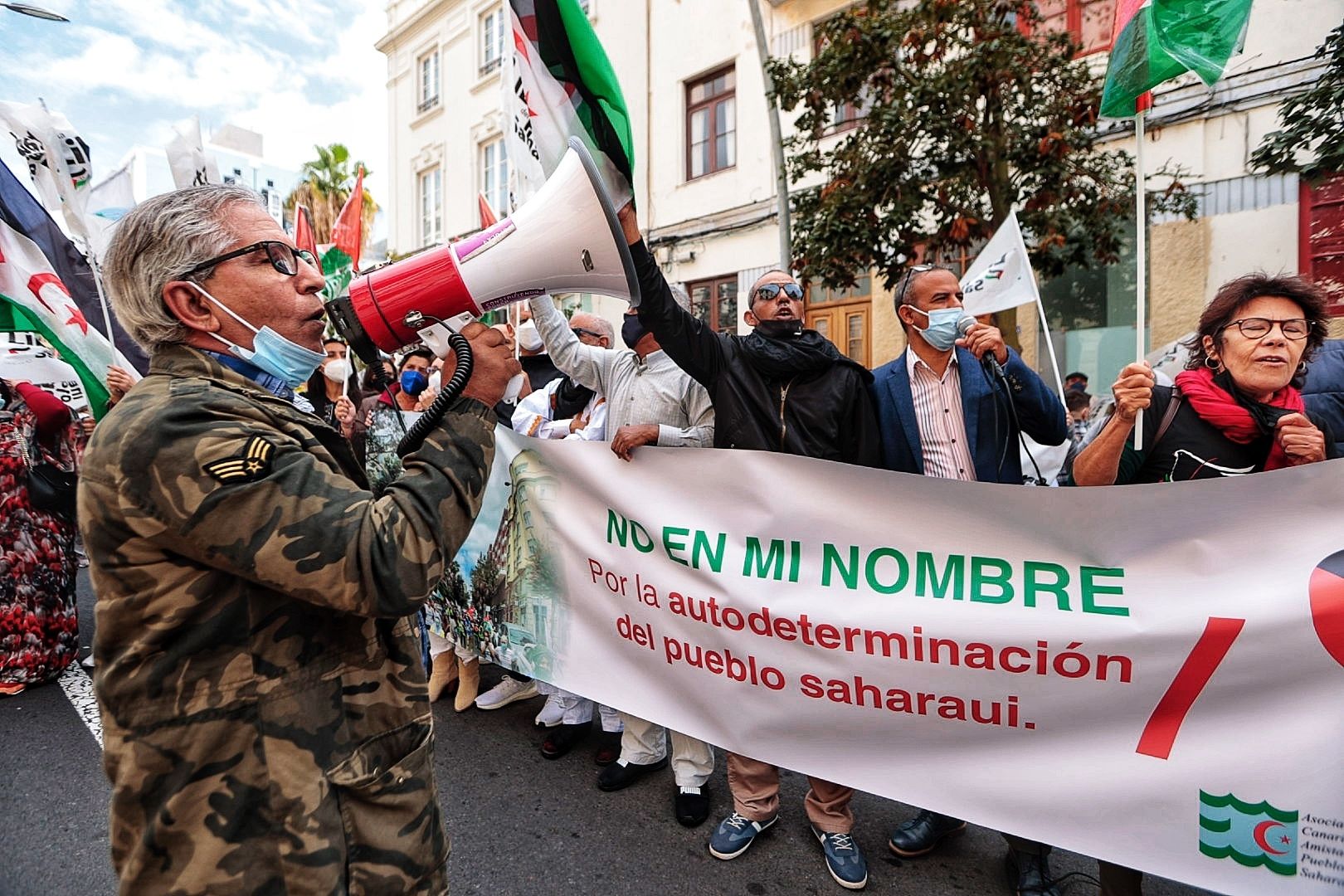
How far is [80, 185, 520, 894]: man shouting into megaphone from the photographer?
41.8 inches

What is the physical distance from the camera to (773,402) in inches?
104

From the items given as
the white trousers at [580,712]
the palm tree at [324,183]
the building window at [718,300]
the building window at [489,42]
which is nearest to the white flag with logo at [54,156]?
the white trousers at [580,712]

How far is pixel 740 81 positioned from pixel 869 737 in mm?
11471

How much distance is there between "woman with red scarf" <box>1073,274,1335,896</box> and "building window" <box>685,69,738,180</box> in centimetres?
1089

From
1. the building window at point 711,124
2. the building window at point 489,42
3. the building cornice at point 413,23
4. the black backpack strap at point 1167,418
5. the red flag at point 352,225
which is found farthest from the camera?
the building cornice at point 413,23

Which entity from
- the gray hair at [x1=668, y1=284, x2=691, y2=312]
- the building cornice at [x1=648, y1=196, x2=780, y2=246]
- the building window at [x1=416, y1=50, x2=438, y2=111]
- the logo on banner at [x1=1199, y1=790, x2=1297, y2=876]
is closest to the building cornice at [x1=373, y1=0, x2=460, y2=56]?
the building window at [x1=416, y1=50, x2=438, y2=111]

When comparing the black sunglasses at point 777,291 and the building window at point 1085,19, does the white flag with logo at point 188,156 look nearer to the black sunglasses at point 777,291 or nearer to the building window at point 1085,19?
the black sunglasses at point 777,291

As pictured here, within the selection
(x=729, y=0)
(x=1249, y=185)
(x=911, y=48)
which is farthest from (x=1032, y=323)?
(x=729, y=0)

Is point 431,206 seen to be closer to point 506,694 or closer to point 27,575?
point 27,575

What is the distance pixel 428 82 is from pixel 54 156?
17.4 metres

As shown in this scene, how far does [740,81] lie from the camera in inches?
461

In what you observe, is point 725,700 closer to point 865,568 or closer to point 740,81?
point 865,568

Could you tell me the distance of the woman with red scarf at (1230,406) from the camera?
6.35 feet

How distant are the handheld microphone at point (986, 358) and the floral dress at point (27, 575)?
4.78m
